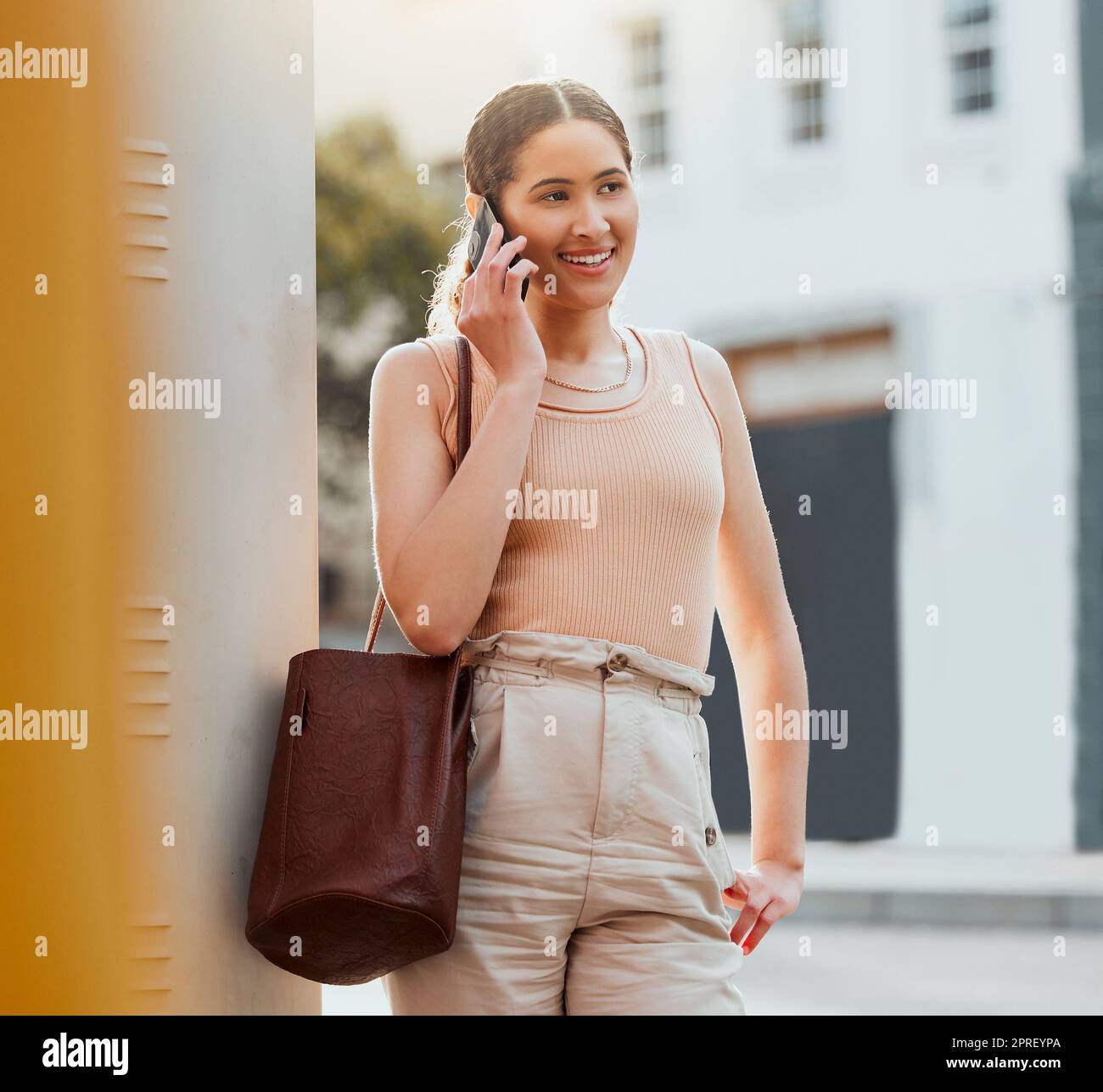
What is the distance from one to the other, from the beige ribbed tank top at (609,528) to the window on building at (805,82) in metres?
10.8

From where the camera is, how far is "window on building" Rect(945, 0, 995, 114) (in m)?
11.6

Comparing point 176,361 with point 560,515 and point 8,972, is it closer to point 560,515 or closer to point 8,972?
point 560,515

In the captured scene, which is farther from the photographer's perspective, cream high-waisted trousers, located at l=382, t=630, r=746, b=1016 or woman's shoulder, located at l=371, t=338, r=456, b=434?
woman's shoulder, located at l=371, t=338, r=456, b=434

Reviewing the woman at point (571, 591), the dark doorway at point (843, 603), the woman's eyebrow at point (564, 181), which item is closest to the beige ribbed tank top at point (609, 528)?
the woman at point (571, 591)

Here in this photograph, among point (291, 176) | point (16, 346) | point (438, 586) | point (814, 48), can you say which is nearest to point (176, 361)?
point (16, 346)

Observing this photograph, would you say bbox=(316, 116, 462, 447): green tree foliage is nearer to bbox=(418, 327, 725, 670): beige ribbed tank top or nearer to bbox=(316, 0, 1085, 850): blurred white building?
bbox=(316, 0, 1085, 850): blurred white building

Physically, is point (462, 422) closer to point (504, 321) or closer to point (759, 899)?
point (504, 321)

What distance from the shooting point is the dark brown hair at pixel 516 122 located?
2152 millimetres

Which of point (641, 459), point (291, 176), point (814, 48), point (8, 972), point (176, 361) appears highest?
point (814, 48)

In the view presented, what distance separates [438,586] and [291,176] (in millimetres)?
786

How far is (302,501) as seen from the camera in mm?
2281

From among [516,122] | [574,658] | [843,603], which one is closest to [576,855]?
[574,658]

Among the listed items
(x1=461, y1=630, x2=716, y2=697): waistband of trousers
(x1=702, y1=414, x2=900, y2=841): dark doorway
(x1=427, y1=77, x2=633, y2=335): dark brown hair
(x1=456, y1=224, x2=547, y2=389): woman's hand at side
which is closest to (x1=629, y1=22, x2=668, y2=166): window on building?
(x1=702, y1=414, x2=900, y2=841): dark doorway

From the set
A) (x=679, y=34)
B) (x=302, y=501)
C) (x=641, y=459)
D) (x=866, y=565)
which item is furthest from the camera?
(x=679, y=34)
